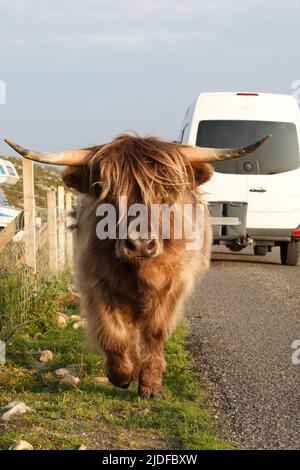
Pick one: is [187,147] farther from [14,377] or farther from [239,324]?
[239,324]

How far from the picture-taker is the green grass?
4.54 meters

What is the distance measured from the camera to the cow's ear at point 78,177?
600 centimetres

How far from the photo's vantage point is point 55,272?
10.8 m

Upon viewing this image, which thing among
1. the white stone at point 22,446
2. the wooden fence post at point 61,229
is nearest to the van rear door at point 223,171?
the wooden fence post at point 61,229

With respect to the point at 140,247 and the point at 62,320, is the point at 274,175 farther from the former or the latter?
the point at 140,247

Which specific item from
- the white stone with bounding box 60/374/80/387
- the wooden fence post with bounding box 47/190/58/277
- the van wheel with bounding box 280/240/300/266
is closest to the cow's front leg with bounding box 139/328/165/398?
the white stone with bounding box 60/374/80/387

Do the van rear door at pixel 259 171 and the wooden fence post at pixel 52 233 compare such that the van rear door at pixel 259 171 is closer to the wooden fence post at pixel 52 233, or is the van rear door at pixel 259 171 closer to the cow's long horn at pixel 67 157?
the wooden fence post at pixel 52 233

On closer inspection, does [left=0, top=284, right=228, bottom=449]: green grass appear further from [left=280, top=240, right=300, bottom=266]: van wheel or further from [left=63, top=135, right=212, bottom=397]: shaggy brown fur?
[left=280, top=240, right=300, bottom=266]: van wheel

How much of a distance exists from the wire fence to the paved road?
1553 millimetres

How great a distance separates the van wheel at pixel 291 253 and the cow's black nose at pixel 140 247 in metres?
10.2

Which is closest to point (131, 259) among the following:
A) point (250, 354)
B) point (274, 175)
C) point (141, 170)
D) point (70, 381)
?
point (141, 170)
